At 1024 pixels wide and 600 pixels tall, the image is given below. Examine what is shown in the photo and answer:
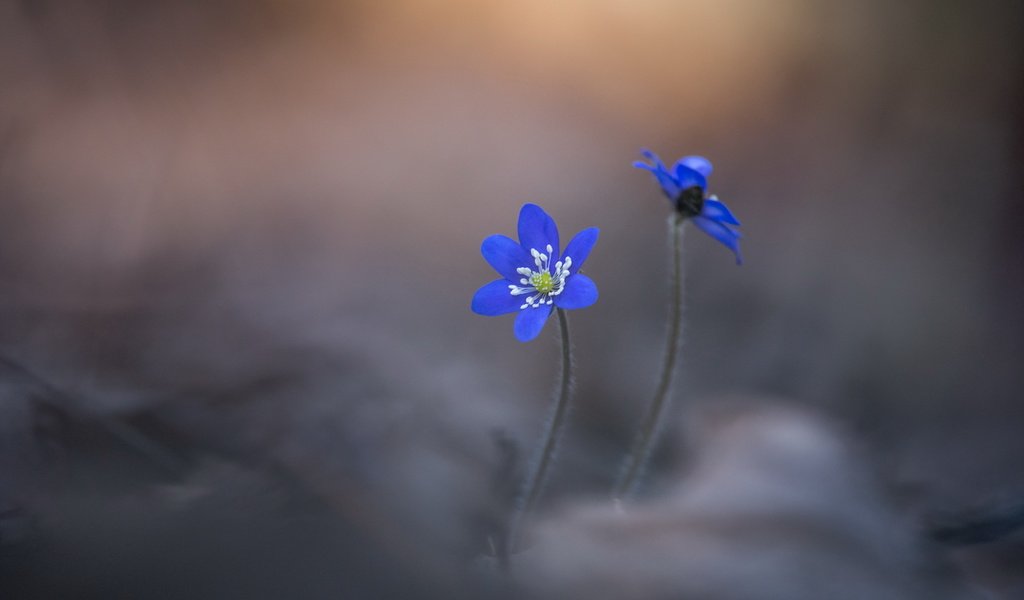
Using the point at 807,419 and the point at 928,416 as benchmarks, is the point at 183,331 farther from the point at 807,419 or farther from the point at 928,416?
the point at 928,416

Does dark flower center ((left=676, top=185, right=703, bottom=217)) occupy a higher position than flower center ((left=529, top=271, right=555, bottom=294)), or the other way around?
dark flower center ((left=676, top=185, right=703, bottom=217))

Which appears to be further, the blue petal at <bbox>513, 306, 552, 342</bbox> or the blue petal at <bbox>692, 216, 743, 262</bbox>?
the blue petal at <bbox>692, 216, 743, 262</bbox>

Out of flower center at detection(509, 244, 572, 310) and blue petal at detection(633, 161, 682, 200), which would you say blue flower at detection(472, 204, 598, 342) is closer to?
flower center at detection(509, 244, 572, 310)

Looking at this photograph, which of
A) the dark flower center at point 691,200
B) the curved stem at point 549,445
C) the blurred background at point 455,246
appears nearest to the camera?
the blurred background at point 455,246

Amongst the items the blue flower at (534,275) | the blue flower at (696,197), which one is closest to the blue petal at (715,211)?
the blue flower at (696,197)

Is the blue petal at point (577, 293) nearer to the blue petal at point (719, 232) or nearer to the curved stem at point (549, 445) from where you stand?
the curved stem at point (549, 445)

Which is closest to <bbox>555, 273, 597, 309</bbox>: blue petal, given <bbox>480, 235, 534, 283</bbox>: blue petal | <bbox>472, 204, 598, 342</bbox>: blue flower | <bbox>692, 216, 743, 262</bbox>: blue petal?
<bbox>472, 204, 598, 342</bbox>: blue flower
